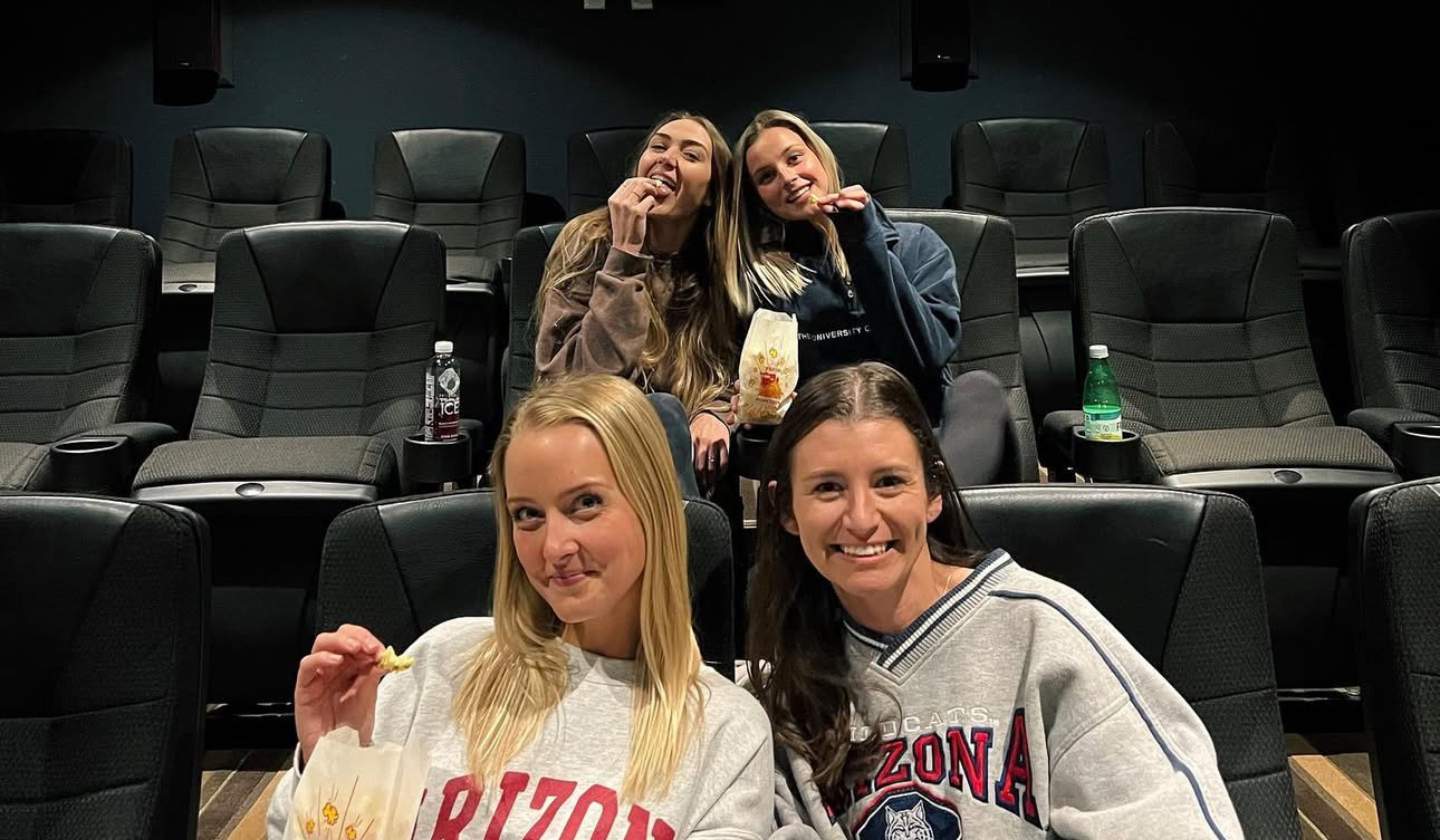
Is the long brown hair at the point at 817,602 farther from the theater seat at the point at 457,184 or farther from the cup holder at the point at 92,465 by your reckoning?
the theater seat at the point at 457,184

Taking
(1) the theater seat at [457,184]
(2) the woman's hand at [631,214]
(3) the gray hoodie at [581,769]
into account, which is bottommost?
(3) the gray hoodie at [581,769]

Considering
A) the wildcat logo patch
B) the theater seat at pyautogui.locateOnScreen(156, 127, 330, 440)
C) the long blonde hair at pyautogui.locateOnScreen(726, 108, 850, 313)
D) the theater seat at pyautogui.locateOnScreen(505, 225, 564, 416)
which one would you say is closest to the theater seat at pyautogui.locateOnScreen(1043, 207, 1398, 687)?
the long blonde hair at pyautogui.locateOnScreen(726, 108, 850, 313)

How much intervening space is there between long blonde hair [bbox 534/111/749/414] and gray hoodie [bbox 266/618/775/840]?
95 centimetres

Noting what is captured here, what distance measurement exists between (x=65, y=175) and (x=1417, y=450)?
424 cm

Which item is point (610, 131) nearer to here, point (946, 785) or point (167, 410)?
point (167, 410)

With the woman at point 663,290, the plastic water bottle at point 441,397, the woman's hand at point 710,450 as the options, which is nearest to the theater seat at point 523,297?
the plastic water bottle at point 441,397

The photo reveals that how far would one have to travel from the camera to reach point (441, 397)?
8.32 ft

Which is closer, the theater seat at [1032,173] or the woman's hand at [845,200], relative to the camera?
the woman's hand at [845,200]

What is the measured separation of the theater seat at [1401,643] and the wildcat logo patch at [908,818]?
1.34ft

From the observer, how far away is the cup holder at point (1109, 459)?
2.21m

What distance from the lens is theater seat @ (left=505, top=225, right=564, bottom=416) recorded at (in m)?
A: 2.66

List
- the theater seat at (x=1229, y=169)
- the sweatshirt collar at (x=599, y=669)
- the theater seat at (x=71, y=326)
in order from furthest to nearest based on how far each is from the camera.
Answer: the theater seat at (x=1229, y=169), the theater seat at (x=71, y=326), the sweatshirt collar at (x=599, y=669)

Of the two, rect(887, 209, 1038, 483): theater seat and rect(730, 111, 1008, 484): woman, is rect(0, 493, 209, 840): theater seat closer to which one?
rect(730, 111, 1008, 484): woman

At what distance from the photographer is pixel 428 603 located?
4.53 feet
